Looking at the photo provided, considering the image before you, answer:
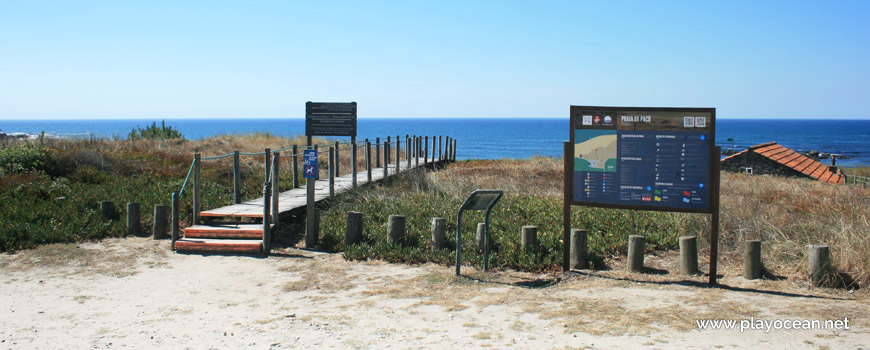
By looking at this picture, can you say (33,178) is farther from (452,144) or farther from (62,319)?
(452,144)

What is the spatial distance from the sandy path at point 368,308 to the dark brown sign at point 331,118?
9392 millimetres

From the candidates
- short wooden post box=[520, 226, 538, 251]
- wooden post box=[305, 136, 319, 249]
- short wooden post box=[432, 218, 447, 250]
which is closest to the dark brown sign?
wooden post box=[305, 136, 319, 249]

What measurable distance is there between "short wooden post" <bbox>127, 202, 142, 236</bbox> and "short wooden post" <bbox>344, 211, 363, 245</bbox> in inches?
148

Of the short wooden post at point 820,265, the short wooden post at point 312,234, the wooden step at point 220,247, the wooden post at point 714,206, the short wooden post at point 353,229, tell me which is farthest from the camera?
the short wooden post at point 312,234

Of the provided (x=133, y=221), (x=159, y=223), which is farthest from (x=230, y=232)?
(x=133, y=221)

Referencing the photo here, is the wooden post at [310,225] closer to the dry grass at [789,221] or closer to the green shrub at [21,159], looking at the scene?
the dry grass at [789,221]

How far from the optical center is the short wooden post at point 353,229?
9.48m

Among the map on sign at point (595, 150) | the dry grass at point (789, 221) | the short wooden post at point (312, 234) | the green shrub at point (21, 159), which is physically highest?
the map on sign at point (595, 150)

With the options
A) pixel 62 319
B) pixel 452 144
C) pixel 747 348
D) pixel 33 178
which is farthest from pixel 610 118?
pixel 452 144

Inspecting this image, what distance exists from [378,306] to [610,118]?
3.68 m

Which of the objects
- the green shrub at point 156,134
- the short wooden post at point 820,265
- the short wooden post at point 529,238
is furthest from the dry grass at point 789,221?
the green shrub at point 156,134

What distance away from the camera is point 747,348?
502 cm

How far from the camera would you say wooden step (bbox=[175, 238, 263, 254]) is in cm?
923

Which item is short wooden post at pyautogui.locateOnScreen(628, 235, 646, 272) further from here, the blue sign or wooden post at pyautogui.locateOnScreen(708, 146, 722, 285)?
the blue sign
